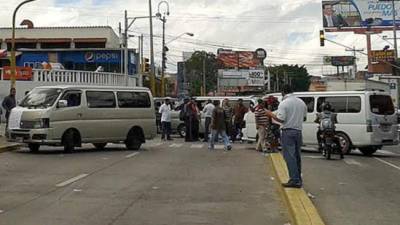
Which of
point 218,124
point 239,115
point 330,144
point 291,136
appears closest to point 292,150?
point 291,136

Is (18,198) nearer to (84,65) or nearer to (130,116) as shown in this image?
(130,116)

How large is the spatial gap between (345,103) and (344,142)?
122 centimetres

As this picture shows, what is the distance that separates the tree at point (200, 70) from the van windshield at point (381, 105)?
250 feet

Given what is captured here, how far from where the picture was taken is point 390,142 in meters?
21.1

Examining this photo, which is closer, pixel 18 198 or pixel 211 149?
pixel 18 198

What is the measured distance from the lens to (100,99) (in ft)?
67.2

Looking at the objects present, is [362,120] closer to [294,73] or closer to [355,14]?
[355,14]

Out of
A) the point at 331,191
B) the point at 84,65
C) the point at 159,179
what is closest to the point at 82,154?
the point at 159,179

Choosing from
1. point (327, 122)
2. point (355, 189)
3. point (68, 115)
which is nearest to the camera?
point (355, 189)

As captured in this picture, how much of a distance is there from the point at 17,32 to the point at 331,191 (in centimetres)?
6306

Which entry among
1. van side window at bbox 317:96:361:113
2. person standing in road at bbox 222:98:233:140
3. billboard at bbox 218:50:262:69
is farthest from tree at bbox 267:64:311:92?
van side window at bbox 317:96:361:113

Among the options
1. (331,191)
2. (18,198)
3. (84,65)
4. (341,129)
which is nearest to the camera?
(18,198)

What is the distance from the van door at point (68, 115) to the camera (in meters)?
19.1

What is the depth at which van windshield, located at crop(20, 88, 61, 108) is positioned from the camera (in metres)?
19.3
